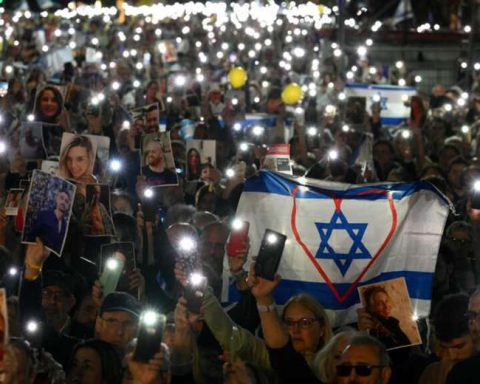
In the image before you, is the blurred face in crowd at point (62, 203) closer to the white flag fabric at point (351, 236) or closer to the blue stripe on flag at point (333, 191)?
the white flag fabric at point (351, 236)

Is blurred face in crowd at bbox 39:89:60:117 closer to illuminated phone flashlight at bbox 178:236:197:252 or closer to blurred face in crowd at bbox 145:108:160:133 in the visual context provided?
blurred face in crowd at bbox 145:108:160:133

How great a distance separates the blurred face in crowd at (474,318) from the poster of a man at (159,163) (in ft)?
14.4

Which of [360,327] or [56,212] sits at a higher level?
[56,212]

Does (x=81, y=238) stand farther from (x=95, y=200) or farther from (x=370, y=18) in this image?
(x=370, y=18)

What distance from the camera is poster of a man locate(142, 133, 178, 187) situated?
1006 cm

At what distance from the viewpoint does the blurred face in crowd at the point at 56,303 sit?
23.3ft

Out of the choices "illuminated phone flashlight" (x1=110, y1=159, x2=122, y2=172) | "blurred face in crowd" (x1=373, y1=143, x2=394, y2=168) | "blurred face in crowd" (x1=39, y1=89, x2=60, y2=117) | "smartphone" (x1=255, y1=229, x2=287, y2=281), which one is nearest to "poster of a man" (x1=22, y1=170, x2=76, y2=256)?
"smartphone" (x1=255, y1=229, x2=287, y2=281)

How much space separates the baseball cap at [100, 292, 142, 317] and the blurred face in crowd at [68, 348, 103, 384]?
1.72ft

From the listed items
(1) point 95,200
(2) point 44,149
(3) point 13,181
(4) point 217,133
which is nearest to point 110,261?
(1) point 95,200

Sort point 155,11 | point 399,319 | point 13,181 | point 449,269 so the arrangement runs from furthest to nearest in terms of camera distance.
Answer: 1. point 155,11
2. point 13,181
3. point 449,269
4. point 399,319

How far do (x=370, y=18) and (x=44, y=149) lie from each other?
2196 centimetres

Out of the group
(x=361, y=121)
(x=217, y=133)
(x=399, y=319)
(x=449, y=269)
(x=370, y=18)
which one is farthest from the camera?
(x=370, y=18)

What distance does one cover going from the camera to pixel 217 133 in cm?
1405

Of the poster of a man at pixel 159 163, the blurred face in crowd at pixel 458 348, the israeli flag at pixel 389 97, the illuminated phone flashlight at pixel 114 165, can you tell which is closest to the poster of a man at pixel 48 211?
the blurred face in crowd at pixel 458 348
